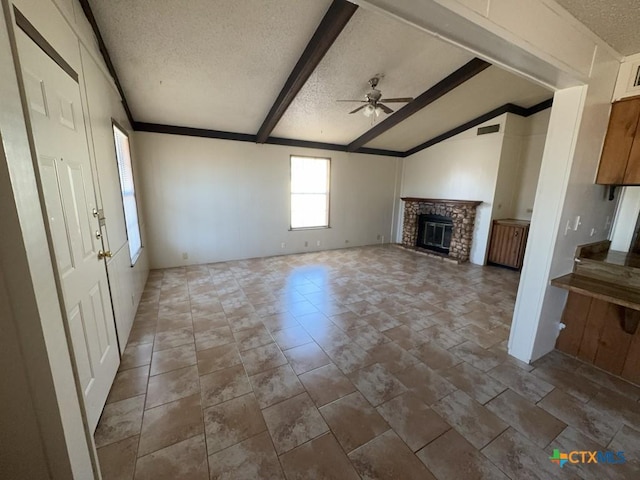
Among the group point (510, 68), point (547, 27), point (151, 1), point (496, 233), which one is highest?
point (151, 1)

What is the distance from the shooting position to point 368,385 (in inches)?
77.8

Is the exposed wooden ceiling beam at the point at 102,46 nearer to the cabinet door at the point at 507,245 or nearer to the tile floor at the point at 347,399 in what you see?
the tile floor at the point at 347,399

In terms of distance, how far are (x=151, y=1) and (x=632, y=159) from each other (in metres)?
3.99

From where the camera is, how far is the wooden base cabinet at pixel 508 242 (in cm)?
462

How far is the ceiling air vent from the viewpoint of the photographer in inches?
189

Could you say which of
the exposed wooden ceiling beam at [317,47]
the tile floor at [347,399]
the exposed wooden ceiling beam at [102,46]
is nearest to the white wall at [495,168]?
the tile floor at [347,399]

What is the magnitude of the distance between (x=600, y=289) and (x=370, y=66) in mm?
3209

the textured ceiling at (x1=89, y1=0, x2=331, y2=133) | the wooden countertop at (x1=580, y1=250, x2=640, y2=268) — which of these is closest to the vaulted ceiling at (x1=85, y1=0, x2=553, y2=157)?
the textured ceiling at (x1=89, y1=0, x2=331, y2=133)

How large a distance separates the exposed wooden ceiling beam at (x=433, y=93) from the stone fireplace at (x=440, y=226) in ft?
6.97

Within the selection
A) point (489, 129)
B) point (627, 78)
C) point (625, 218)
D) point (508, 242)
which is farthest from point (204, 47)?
point (508, 242)

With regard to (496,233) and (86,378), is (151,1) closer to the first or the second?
(86,378)

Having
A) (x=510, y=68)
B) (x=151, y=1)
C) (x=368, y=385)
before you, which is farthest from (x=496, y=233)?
(x=151, y=1)

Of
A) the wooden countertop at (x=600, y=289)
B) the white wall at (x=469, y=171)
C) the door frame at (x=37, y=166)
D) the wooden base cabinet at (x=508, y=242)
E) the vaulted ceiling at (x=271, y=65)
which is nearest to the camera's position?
the door frame at (x=37, y=166)

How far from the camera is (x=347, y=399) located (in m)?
1.84
